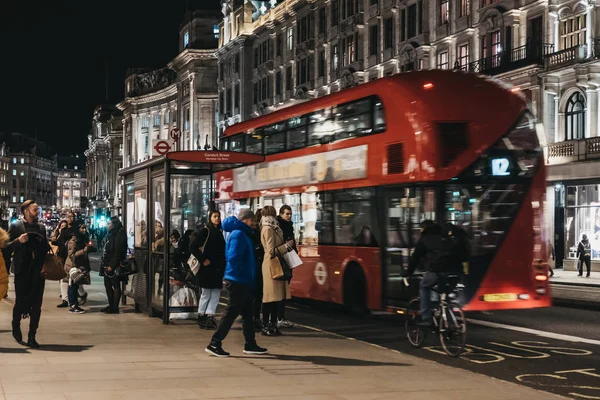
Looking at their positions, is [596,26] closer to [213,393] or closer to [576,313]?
[576,313]

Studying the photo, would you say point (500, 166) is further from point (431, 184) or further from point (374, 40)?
point (374, 40)

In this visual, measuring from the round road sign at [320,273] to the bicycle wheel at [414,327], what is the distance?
17.9ft

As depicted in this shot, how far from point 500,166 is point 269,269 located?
399 cm

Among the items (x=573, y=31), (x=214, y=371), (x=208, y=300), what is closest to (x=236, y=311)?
(x=214, y=371)

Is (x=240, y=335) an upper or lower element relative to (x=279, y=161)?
lower

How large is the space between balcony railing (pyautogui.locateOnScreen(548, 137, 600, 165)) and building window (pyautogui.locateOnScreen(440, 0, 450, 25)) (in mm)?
9573

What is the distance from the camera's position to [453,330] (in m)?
12.5

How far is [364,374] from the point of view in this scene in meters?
10.5

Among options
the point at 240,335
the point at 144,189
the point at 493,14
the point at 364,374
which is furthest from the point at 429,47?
the point at 364,374

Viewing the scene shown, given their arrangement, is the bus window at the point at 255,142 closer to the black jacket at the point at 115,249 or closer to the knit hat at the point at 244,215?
the black jacket at the point at 115,249

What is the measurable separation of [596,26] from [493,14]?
5907 millimetres

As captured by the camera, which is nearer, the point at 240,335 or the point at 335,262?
the point at 240,335

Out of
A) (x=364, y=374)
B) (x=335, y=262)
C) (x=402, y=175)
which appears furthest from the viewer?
(x=335, y=262)

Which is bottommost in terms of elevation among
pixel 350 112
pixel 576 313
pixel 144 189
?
pixel 576 313
